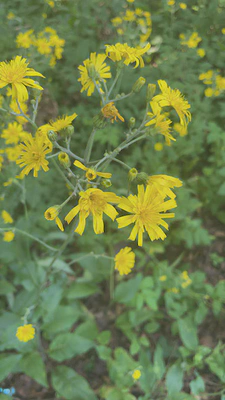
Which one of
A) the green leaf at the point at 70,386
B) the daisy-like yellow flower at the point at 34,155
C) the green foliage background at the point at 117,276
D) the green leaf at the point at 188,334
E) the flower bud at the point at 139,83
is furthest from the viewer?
the green leaf at the point at 188,334

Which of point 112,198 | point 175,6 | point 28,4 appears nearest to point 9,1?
point 28,4

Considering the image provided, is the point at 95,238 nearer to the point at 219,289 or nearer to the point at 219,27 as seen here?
the point at 219,289

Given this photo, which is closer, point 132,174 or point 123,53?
point 132,174

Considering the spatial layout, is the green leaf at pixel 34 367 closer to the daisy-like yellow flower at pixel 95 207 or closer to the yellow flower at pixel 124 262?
the yellow flower at pixel 124 262

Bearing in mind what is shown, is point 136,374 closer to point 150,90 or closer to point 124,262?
point 124,262

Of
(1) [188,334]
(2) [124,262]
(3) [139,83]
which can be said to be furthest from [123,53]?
(1) [188,334]

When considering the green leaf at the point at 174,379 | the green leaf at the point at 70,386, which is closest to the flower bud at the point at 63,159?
the green leaf at the point at 70,386

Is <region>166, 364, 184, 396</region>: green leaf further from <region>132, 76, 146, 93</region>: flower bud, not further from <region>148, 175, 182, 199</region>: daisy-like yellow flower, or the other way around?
<region>132, 76, 146, 93</region>: flower bud
